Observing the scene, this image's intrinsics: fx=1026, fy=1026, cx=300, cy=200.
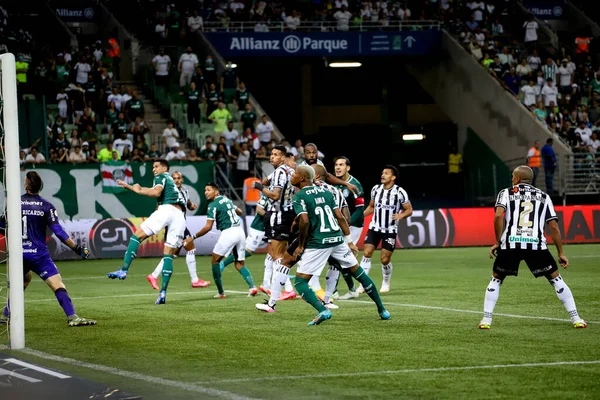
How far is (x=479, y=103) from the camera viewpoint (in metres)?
42.0

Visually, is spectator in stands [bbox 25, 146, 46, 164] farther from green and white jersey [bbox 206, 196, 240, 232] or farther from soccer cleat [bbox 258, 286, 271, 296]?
soccer cleat [bbox 258, 286, 271, 296]

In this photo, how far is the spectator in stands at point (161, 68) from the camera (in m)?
37.3

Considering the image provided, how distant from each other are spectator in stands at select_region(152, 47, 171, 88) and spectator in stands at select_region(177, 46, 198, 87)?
49 cm

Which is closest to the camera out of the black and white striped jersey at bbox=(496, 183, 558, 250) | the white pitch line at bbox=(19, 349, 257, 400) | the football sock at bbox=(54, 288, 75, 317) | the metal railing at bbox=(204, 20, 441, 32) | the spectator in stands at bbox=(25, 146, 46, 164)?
the white pitch line at bbox=(19, 349, 257, 400)

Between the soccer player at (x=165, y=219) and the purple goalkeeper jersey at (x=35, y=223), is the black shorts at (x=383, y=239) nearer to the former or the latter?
the soccer player at (x=165, y=219)

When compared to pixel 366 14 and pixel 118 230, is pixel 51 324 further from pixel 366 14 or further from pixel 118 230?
pixel 366 14

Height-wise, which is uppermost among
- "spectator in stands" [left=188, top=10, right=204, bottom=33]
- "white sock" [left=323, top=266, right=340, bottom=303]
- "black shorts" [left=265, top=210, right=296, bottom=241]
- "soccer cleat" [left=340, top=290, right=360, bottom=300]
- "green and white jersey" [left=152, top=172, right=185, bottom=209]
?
"spectator in stands" [left=188, top=10, right=204, bottom=33]

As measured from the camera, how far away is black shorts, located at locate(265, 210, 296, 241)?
53.0 ft

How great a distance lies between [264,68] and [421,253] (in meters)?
20.6

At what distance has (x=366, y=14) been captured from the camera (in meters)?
43.2

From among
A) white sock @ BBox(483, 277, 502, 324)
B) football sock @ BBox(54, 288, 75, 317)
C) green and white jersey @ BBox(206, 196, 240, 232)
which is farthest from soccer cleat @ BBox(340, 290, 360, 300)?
football sock @ BBox(54, 288, 75, 317)

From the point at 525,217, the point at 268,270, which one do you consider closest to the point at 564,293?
the point at 525,217

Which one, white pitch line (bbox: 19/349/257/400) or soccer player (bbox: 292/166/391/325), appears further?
soccer player (bbox: 292/166/391/325)

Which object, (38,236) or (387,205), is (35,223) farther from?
(387,205)
